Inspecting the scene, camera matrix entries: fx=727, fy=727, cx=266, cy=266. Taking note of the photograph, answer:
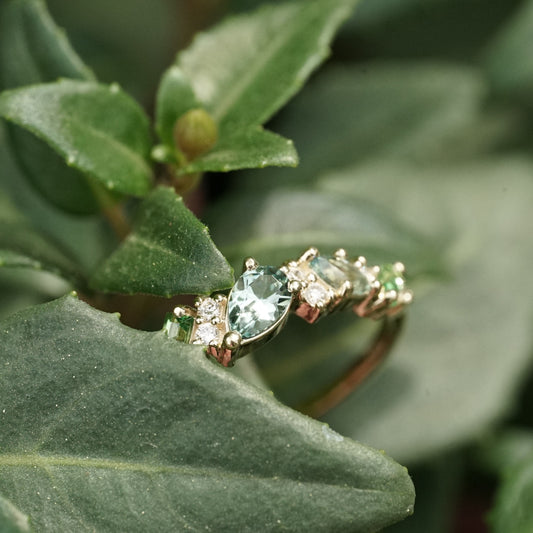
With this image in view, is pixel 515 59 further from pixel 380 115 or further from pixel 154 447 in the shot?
pixel 154 447

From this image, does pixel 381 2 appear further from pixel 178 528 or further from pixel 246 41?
pixel 178 528

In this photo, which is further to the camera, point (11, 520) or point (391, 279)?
point (391, 279)

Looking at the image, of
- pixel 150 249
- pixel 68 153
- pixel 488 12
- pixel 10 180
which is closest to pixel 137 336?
pixel 150 249

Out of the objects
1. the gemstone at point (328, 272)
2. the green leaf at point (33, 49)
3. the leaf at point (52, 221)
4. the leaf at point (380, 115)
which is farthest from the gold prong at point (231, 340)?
the leaf at point (380, 115)

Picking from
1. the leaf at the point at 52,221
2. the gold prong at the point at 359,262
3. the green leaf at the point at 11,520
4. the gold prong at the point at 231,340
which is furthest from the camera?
the leaf at the point at 52,221

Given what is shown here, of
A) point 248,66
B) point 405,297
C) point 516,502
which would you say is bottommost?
point 516,502

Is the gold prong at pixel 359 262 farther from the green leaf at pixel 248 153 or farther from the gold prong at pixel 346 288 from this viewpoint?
the green leaf at pixel 248 153

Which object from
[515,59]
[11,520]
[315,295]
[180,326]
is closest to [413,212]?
[515,59]
